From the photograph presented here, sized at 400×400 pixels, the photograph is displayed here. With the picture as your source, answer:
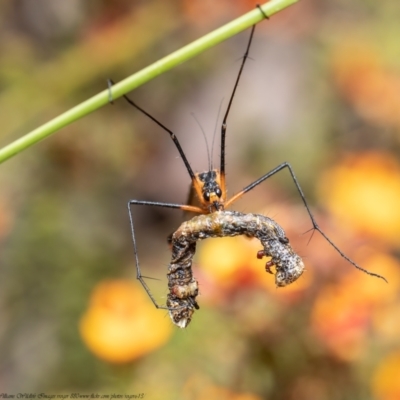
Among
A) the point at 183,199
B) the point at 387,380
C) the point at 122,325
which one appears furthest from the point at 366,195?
the point at 183,199

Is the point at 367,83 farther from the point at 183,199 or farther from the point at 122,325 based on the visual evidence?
the point at 122,325

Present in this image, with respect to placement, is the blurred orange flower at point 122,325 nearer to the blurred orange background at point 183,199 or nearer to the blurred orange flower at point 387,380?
the blurred orange background at point 183,199

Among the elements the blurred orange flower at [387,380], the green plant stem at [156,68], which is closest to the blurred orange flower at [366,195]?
the blurred orange flower at [387,380]

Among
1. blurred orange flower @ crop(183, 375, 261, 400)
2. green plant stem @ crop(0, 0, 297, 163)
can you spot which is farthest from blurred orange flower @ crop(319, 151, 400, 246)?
green plant stem @ crop(0, 0, 297, 163)

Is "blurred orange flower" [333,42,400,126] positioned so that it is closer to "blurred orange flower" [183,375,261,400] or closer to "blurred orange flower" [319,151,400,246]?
"blurred orange flower" [319,151,400,246]

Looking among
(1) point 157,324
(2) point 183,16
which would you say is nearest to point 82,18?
(2) point 183,16
